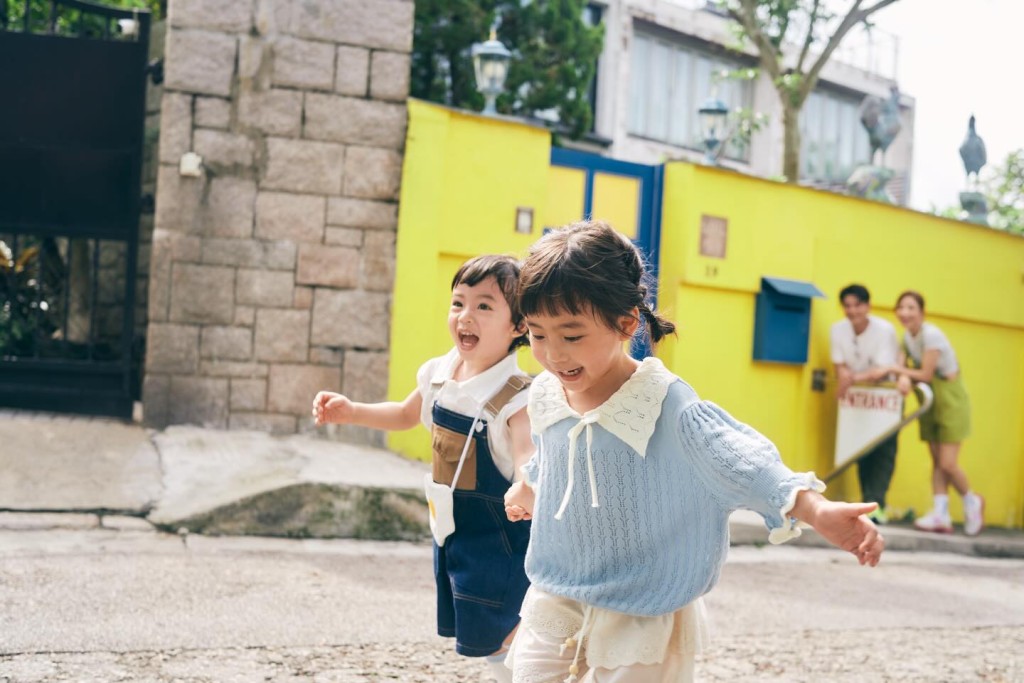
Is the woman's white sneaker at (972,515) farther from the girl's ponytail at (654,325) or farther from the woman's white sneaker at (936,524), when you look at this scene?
the girl's ponytail at (654,325)

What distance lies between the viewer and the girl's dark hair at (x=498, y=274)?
9.73 ft

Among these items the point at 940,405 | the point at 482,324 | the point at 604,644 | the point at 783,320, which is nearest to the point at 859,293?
the point at 783,320

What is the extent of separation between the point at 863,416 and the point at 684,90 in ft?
47.5

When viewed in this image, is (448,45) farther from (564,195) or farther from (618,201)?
(564,195)

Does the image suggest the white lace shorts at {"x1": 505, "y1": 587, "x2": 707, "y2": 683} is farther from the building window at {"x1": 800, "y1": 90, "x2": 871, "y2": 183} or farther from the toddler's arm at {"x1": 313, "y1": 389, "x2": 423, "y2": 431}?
the building window at {"x1": 800, "y1": 90, "x2": 871, "y2": 183}

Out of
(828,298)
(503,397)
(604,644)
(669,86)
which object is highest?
(669,86)

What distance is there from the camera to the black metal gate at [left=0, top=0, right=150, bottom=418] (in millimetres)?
7426

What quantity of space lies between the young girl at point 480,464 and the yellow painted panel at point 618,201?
18.6ft

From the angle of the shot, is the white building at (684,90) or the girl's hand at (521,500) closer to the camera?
the girl's hand at (521,500)

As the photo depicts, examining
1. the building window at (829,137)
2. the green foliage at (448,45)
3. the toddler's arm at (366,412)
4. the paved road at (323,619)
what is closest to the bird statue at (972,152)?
the green foliage at (448,45)

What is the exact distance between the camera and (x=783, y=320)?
29.6 feet

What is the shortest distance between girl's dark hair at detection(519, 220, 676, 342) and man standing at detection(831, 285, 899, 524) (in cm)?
665

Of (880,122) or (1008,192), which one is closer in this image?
(880,122)

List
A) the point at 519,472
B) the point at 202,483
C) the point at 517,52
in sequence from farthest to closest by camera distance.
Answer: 1. the point at 517,52
2. the point at 202,483
3. the point at 519,472
